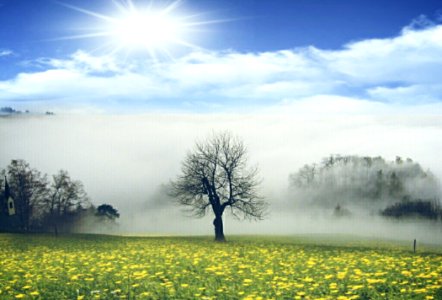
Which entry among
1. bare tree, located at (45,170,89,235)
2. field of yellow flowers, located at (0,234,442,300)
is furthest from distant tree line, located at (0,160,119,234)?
field of yellow flowers, located at (0,234,442,300)

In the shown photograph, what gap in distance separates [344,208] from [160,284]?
69.5 metres

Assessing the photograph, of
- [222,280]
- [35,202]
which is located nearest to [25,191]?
[35,202]

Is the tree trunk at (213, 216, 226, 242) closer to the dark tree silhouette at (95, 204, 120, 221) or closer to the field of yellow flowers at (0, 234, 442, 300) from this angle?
the field of yellow flowers at (0, 234, 442, 300)

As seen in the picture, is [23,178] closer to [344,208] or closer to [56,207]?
Result: [56,207]

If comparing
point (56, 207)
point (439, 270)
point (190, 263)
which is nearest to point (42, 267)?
point (190, 263)

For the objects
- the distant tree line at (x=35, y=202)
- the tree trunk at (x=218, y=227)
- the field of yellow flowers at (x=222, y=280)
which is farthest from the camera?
the distant tree line at (x=35, y=202)

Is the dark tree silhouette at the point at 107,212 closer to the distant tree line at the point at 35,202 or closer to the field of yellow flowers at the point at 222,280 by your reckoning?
the distant tree line at the point at 35,202

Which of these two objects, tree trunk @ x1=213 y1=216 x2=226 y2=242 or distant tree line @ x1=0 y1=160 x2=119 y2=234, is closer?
tree trunk @ x1=213 y1=216 x2=226 y2=242

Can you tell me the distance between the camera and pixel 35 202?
2327 inches

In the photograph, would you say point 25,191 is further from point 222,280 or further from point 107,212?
point 222,280

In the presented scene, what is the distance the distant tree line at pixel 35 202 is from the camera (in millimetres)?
57688

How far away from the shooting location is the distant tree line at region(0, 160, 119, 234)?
57688mm

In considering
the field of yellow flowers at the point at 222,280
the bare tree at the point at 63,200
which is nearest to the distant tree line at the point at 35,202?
the bare tree at the point at 63,200

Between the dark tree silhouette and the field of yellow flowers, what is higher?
the dark tree silhouette
